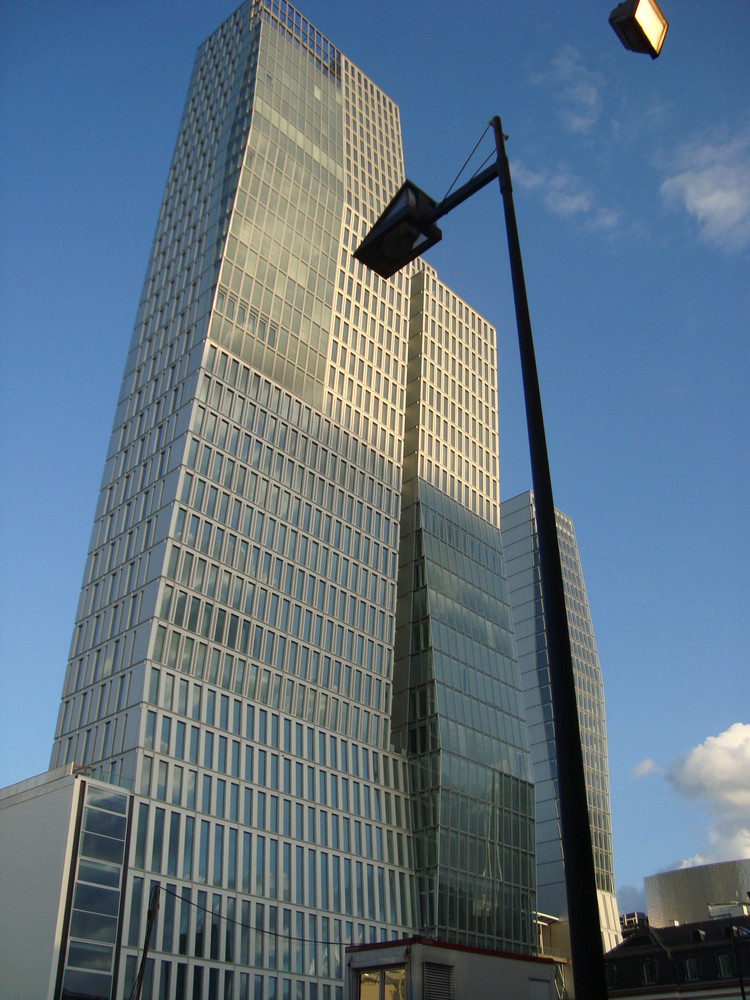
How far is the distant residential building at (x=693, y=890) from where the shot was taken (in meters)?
161

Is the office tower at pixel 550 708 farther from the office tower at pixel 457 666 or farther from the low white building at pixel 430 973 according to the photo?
the low white building at pixel 430 973

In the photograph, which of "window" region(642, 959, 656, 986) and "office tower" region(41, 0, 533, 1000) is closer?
"office tower" region(41, 0, 533, 1000)

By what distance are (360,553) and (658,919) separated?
407 ft

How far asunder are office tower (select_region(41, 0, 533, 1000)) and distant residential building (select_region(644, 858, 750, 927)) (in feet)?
306

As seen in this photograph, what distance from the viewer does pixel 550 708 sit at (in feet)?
424

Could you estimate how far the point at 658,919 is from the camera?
173 meters

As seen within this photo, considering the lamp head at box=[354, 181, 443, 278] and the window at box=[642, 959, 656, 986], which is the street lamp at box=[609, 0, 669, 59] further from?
the window at box=[642, 959, 656, 986]

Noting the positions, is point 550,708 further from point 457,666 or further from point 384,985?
point 384,985

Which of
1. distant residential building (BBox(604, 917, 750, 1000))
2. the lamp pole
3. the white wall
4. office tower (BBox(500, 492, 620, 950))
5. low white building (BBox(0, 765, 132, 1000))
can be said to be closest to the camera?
the lamp pole

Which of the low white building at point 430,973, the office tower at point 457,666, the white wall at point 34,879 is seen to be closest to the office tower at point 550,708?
the office tower at point 457,666

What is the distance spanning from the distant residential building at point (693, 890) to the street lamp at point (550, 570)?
170 metres

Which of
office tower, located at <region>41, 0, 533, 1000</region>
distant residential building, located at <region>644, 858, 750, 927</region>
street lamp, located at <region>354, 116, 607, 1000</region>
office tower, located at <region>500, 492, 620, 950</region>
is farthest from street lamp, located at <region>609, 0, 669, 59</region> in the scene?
distant residential building, located at <region>644, 858, 750, 927</region>

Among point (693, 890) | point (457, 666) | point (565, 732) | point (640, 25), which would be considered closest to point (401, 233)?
point (640, 25)

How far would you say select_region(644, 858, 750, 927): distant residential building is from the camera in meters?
161
